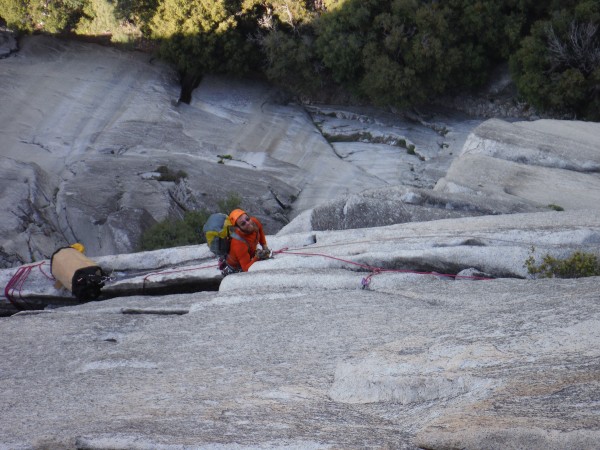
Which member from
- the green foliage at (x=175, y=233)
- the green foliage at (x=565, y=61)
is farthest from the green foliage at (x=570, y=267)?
the green foliage at (x=565, y=61)

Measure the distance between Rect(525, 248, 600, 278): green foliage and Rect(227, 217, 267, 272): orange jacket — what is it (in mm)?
3838

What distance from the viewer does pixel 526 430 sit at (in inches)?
175

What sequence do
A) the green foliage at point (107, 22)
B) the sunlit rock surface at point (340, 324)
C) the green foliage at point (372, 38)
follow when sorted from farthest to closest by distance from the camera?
the green foliage at point (107, 22) → the green foliage at point (372, 38) → the sunlit rock surface at point (340, 324)

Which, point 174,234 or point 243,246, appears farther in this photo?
point 174,234

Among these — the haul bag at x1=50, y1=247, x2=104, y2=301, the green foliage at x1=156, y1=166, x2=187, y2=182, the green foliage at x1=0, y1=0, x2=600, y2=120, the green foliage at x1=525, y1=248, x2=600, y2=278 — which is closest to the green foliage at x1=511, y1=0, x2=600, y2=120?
the green foliage at x1=0, y1=0, x2=600, y2=120

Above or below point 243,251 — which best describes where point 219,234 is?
above

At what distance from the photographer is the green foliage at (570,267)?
28.4 ft

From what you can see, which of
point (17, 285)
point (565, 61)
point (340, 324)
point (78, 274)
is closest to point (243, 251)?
point (78, 274)

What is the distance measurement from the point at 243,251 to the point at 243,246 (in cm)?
7

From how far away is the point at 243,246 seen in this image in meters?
10.5

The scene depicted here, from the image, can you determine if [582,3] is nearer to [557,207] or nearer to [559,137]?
[559,137]

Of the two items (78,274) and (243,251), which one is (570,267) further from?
(78,274)

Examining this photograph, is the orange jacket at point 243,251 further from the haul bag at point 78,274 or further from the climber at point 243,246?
the haul bag at point 78,274

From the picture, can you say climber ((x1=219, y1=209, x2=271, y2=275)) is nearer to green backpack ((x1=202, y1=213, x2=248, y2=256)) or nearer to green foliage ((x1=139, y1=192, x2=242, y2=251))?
green backpack ((x1=202, y1=213, x2=248, y2=256))
